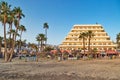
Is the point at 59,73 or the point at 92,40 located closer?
the point at 59,73

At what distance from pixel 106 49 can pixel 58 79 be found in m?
84.3

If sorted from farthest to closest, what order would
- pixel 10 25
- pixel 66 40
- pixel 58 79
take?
pixel 66 40 < pixel 10 25 < pixel 58 79

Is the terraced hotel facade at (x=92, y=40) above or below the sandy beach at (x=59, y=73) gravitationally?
above

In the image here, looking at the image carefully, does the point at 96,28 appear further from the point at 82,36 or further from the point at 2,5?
the point at 2,5

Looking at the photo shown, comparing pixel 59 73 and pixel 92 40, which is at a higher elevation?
pixel 92 40

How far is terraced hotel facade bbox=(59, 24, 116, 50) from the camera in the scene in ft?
337

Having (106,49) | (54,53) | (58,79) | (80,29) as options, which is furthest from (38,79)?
(80,29)

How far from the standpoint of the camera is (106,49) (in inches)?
3949

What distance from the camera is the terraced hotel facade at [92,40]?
102750 millimetres

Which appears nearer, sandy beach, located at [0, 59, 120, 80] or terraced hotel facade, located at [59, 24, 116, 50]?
sandy beach, located at [0, 59, 120, 80]

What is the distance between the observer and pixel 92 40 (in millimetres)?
105375

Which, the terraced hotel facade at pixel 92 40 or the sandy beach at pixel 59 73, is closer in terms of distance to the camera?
the sandy beach at pixel 59 73

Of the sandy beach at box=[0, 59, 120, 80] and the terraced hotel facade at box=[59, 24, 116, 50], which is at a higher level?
the terraced hotel facade at box=[59, 24, 116, 50]

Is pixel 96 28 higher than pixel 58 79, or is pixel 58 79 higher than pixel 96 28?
pixel 96 28
